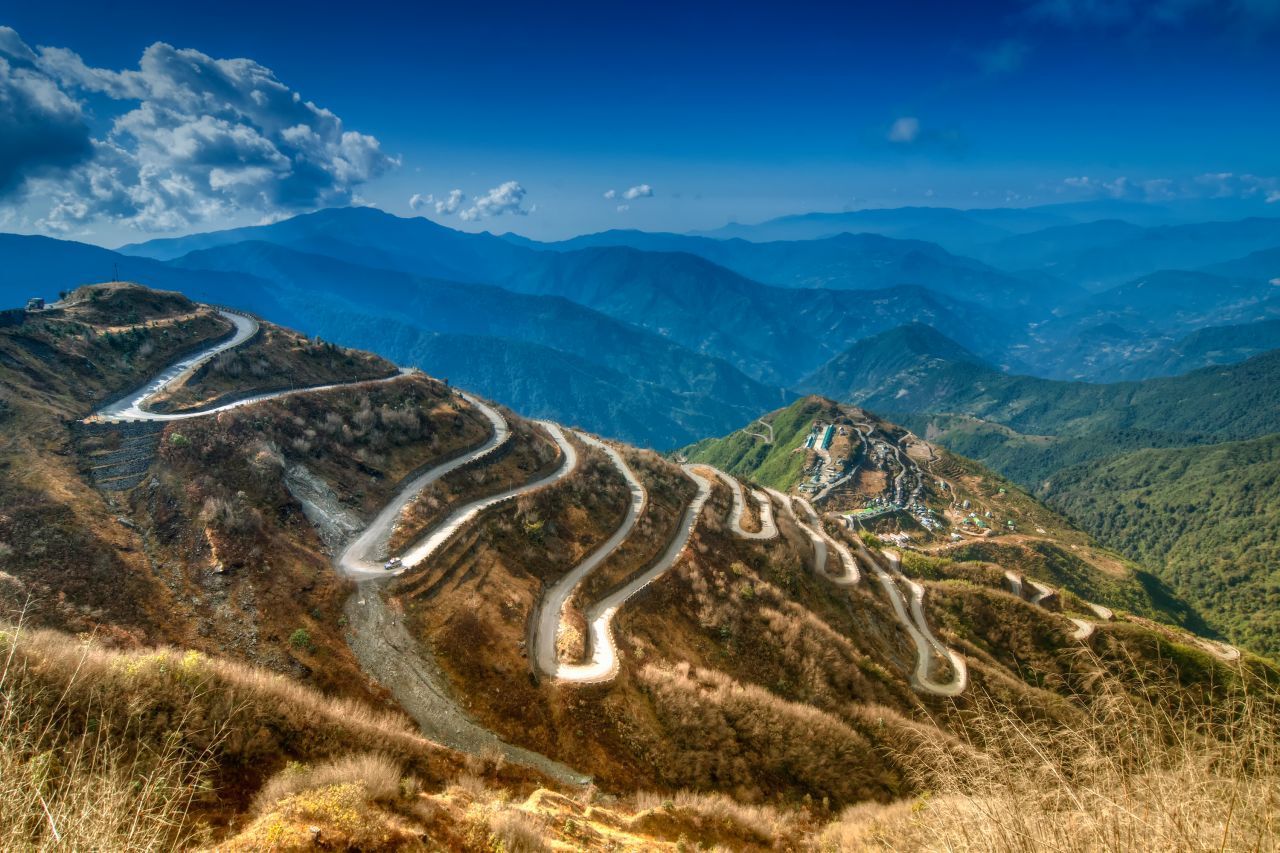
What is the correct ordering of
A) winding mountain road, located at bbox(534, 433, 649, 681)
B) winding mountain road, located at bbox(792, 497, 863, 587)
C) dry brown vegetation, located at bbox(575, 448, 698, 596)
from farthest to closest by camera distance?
1. winding mountain road, located at bbox(792, 497, 863, 587)
2. dry brown vegetation, located at bbox(575, 448, 698, 596)
3. winding mountain road, located at bbox(534, 433, 649, 681)

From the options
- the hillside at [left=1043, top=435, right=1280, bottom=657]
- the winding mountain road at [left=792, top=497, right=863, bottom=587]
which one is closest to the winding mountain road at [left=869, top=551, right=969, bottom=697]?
the winding mountain road at [left=792, top=497, right=863, bottom=587]

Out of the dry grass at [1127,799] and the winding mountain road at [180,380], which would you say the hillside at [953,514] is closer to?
the dry grass at [1127,799]

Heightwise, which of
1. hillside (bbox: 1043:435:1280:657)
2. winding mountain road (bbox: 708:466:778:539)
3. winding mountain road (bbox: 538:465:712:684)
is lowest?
hillside (bbox: 1043:435:1280:657)

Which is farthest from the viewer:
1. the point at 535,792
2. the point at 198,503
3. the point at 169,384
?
the point at 169,384

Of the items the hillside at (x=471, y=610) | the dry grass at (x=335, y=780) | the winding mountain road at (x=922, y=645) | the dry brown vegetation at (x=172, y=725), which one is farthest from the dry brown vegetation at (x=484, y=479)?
the winding mountain road at (x=922, y=645)

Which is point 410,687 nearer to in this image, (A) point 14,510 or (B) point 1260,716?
(A) point 14,510

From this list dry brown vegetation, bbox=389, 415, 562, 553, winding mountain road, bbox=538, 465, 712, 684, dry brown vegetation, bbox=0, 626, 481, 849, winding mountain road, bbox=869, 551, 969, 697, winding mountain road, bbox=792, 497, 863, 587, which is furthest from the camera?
winding mountain road, bbox=792, 497, 863, 587

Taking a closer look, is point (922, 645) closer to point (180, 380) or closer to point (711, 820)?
point (711, 820)

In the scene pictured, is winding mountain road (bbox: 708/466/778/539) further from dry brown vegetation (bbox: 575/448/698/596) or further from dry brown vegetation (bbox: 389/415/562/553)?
dry brown vegetation (bbox: 389/415/562/553)

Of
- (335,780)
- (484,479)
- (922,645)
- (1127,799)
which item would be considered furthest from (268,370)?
(922,645)

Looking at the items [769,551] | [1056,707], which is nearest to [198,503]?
[769,551]
